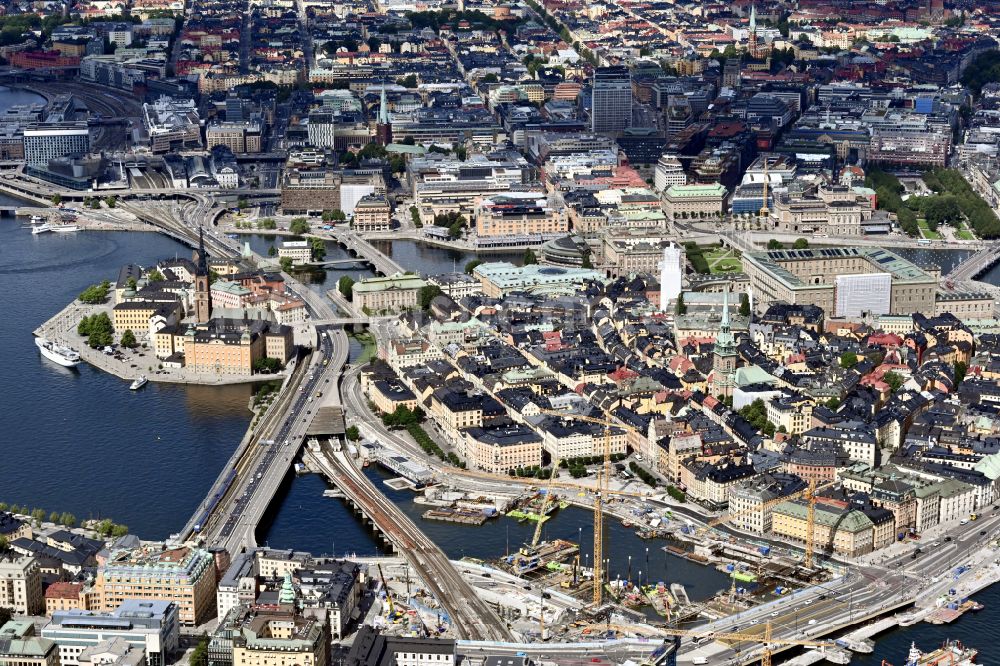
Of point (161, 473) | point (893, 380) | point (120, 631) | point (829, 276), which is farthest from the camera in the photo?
point (829, 276)

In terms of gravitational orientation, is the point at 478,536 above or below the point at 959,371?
below

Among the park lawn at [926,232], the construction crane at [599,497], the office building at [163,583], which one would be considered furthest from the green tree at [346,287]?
the office building at [163,583]

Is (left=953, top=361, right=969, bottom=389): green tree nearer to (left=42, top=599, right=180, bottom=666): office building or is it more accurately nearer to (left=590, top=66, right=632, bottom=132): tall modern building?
(left=42, top=599, right=180, bottom=666): office building

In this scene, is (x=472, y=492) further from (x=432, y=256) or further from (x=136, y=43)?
(x=136, y=43)

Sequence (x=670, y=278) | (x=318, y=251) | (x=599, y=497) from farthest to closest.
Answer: (x=318, y=251)
(x=670, y=278)
(x=599, y=497)

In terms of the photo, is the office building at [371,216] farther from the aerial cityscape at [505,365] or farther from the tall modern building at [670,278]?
the tall modern building at [670,278]

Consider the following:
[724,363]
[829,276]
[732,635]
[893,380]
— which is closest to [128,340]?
[724,363]

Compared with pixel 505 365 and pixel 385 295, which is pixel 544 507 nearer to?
pixel 505 365

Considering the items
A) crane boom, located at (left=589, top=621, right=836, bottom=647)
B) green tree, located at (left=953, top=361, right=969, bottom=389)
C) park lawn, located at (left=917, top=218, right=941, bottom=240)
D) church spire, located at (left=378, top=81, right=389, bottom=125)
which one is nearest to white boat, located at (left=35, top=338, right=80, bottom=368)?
crane boom, located at (left=589, top=621, right=836, bottom=647)
